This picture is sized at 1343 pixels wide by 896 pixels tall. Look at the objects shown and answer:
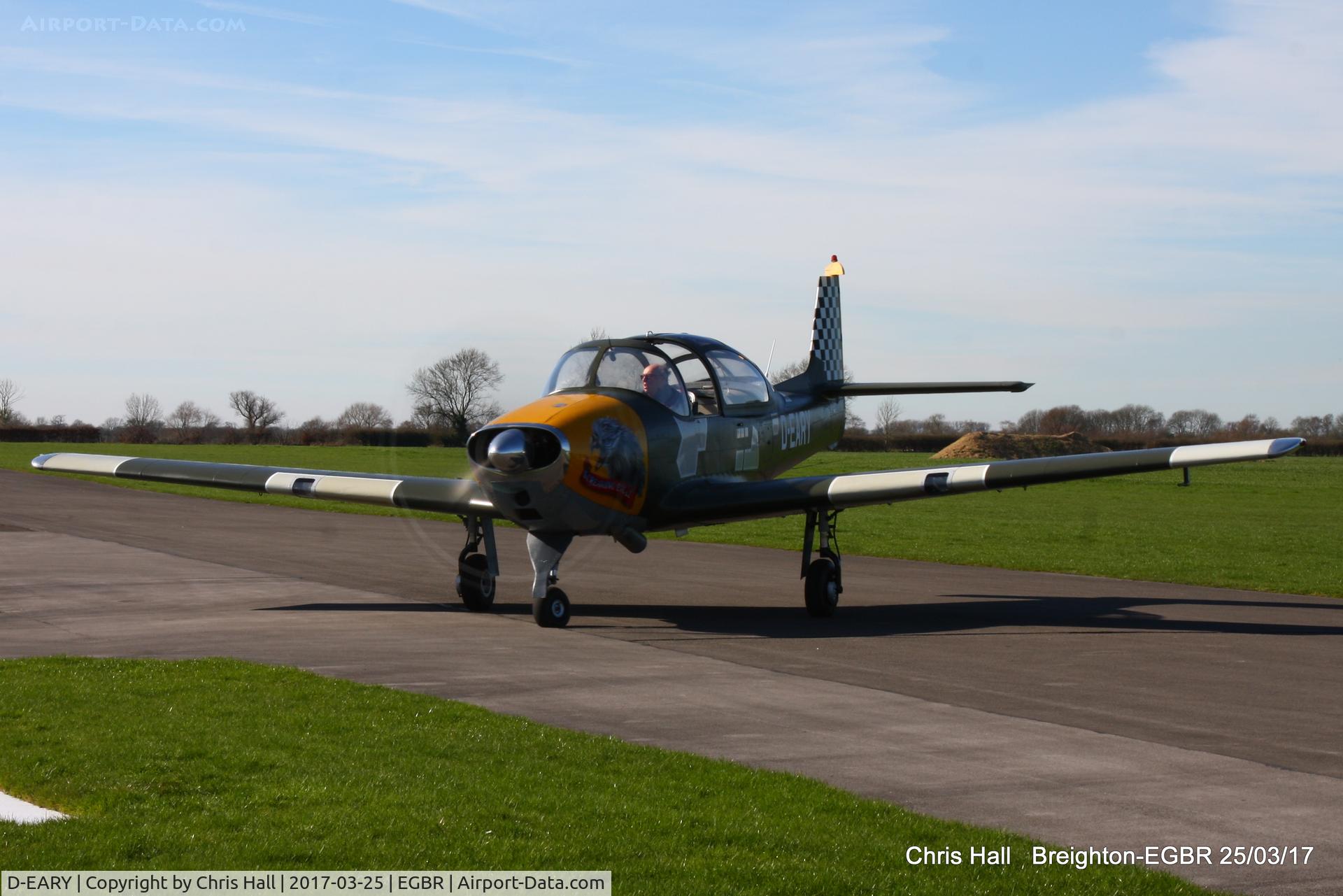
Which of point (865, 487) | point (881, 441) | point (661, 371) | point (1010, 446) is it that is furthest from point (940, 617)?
point (881, 441)

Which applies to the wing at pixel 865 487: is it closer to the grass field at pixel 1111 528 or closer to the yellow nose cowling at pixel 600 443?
the yellow nose cowling at pixel 600 443

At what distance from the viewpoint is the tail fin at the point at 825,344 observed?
22125mm

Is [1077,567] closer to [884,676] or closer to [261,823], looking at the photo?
[884,676]

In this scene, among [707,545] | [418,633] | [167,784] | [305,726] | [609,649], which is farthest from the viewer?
[707,545]

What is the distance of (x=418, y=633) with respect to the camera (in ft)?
48.9

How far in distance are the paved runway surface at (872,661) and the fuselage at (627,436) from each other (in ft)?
4.85

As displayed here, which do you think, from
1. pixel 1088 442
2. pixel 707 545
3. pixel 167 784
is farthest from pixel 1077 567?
pixel 1088 442

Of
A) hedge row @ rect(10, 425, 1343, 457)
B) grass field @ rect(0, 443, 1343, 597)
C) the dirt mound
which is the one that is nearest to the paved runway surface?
grass field @ rect(0, 443, 1343, 597)

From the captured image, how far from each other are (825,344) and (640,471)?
8.90 metres

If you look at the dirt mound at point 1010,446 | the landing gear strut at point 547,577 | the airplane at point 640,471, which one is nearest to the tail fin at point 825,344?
the airplane at point 640,471

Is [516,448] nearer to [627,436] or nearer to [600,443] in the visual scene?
[600,443]

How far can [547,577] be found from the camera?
50.9 feet

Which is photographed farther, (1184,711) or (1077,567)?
(1077,567)

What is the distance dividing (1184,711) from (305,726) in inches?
263
